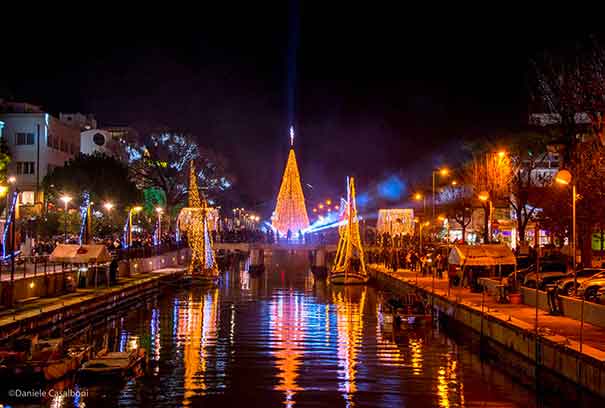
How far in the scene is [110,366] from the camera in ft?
91.7

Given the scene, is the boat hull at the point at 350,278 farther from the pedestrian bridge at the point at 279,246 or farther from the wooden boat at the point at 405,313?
the wooden boat at the point at 405,313

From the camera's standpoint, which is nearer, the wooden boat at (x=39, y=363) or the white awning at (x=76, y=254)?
the wooden boat at (x=39, y=363)

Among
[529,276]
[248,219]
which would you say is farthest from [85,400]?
[248,219]

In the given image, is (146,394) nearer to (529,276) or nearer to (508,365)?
(508,365)

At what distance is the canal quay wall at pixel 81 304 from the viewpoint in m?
34.6

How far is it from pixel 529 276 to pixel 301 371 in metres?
19.2

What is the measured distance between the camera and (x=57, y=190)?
85.4 m

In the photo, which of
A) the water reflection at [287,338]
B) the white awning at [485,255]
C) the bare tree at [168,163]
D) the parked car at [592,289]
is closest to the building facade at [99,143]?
the bare tree at [168,163]

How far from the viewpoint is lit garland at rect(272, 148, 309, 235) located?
10044 centimetres

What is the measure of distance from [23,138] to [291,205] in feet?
108

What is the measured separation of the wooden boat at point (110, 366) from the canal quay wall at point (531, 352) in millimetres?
13658

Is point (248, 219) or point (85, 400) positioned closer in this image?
point (85, 400)

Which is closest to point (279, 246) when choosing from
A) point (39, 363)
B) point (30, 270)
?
point (30, 270)

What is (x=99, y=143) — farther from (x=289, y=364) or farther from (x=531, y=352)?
(x=531, y=352)
